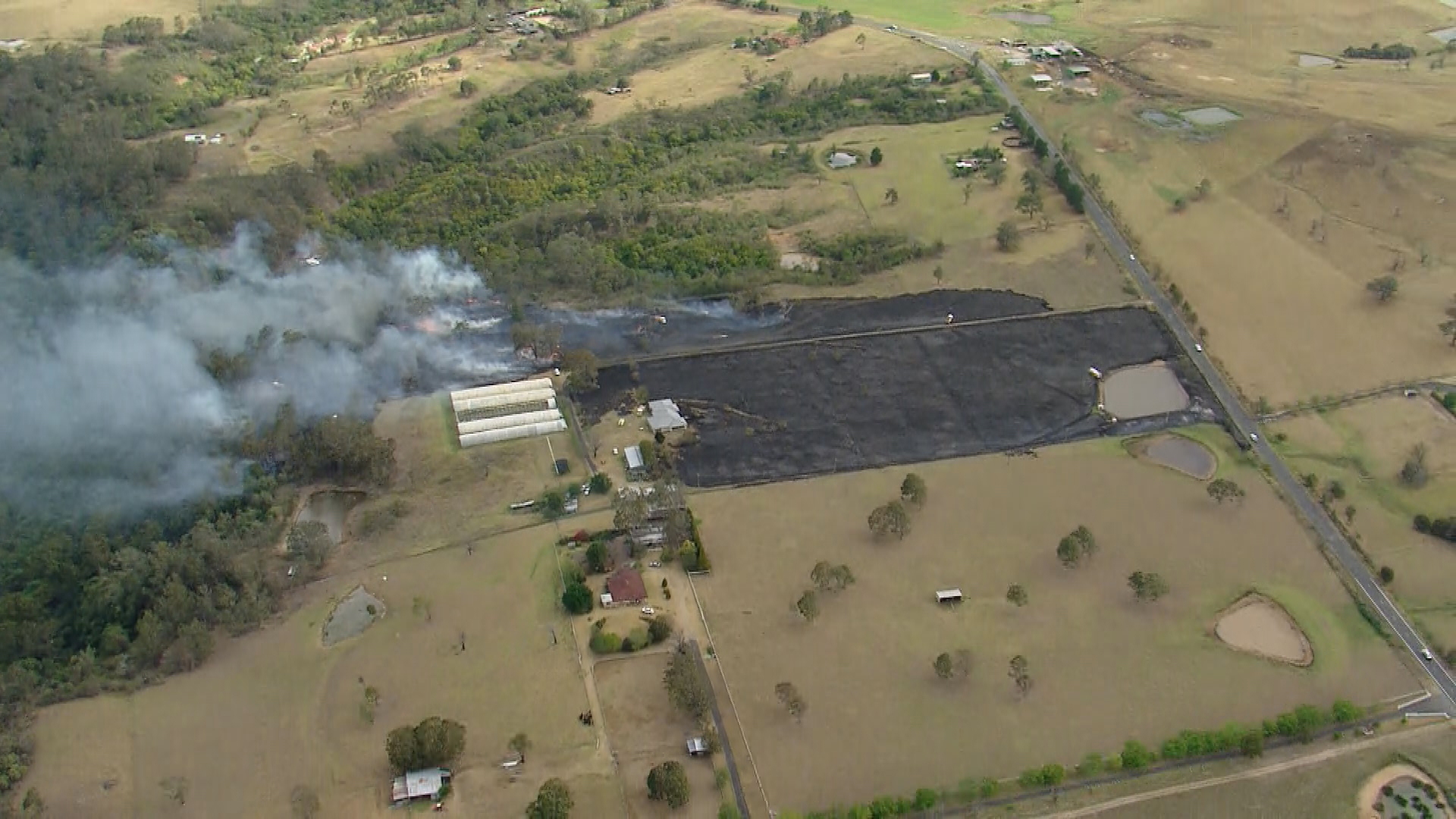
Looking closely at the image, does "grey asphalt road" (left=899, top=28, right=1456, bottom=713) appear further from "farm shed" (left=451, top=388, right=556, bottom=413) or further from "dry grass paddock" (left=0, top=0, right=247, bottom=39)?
"dry grass paddock" (left=0, top=0, right=247, bottom=39)

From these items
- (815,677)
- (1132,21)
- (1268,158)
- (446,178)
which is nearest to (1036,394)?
(815,677)

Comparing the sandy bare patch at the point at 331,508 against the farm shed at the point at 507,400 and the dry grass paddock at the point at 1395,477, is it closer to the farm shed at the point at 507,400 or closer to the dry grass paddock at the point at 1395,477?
the farm shed at the point at 507,400

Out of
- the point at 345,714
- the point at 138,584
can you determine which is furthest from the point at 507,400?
the point at 345,714

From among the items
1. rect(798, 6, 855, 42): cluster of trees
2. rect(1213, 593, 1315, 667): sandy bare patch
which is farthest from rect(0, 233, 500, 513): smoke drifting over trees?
rect(798, 6, 855, 42): cluster of trees

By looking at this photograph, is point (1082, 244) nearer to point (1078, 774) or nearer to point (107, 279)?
point (1078, 774)

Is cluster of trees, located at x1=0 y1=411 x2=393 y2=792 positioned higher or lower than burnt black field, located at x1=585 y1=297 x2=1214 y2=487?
higher
